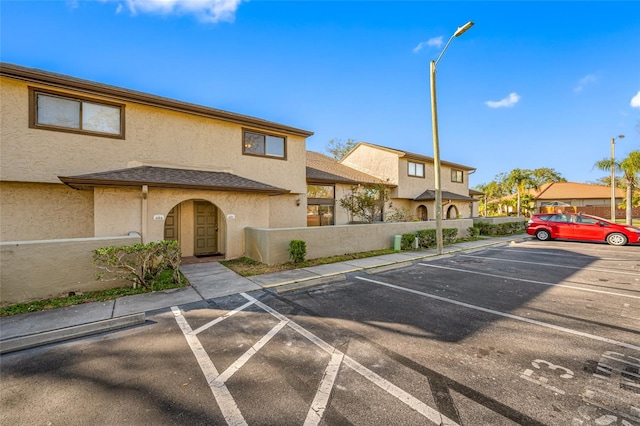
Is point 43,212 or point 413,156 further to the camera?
point 413,156

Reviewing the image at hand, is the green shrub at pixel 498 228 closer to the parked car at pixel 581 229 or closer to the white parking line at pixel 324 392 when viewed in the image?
the parked car at pixel 581 229

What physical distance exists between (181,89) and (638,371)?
17.7 m

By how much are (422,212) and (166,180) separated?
2004 cm

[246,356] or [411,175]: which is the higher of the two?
[411,175]

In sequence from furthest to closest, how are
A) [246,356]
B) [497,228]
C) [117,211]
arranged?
[497,228], [117,211], [246,356]

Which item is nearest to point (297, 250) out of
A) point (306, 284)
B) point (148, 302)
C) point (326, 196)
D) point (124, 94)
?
point (306, 284)

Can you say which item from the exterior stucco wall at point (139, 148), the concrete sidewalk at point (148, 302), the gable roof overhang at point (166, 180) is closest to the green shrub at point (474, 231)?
the concrete sidewalk at point (148, 302)

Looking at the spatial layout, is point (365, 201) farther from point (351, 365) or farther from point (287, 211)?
point (351, 365)

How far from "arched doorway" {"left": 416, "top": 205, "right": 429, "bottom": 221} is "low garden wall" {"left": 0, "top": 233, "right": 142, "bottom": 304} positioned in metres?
20.7

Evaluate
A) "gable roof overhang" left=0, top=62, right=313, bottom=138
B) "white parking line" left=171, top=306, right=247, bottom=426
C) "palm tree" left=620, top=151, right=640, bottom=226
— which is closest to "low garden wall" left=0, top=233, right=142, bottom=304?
"white parking line" left=171, top=306, right=247, bottom=426

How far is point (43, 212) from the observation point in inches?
341

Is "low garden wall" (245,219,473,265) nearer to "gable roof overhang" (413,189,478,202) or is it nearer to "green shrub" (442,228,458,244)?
"green shrub" (442,228,458,244)

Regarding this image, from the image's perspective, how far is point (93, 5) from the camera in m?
9.08

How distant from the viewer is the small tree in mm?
15719
